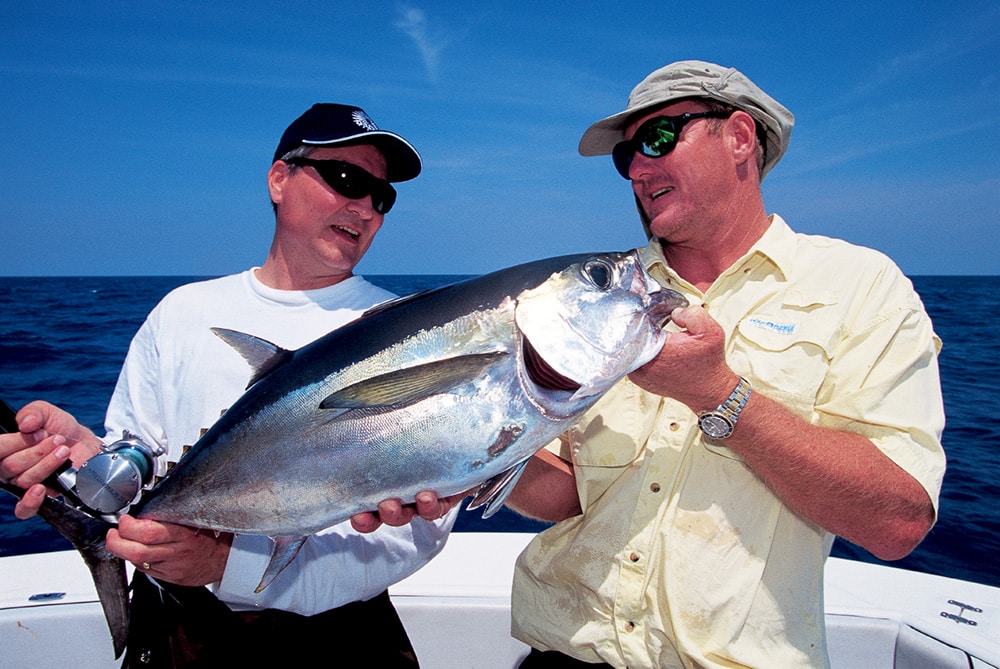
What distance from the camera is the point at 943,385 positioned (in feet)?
42.7

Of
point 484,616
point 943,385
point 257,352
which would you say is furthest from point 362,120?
point 943,385

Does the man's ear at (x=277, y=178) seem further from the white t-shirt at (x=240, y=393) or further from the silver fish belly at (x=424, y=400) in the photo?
the silver fish belly at (x=424, y=400)

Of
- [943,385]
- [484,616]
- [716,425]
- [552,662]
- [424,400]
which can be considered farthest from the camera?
[943,385]

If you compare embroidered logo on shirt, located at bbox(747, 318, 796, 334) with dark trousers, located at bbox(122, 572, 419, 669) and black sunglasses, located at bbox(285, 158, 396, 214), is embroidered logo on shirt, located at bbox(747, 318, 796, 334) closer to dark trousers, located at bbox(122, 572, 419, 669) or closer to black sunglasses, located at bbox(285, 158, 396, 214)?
black sunglasses, located at bbox(285, 158, 396, 214)

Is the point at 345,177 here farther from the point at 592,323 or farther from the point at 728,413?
the point at 728,413

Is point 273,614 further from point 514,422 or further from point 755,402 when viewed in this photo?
point 755,402

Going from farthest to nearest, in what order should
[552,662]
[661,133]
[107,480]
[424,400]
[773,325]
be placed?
[661,133]
[552,662]
[773,325]
[107,480]
[424,400]

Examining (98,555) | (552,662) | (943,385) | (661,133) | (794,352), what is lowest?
(943,385)

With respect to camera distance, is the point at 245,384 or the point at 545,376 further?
the point at 245,384

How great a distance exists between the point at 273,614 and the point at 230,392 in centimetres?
86

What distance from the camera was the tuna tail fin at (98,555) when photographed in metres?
2.14

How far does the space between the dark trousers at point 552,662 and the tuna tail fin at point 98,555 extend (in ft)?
4.71

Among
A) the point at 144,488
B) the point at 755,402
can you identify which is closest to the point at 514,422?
the point at 755,402

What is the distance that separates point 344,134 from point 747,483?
202cm
